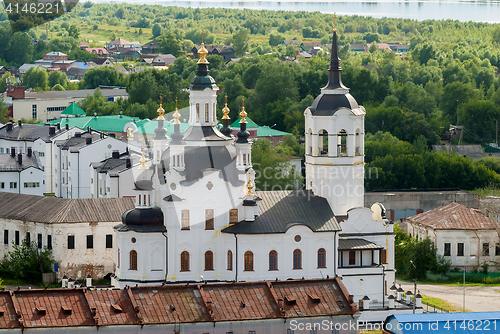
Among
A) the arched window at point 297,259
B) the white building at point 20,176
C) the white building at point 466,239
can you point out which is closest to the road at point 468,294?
the white building at point 466,239

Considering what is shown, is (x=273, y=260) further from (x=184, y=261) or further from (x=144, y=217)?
(x=144, y=217)

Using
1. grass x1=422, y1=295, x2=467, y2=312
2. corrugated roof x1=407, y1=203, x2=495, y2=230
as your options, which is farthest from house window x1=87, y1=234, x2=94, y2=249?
corrugated roof x1=407, y1=203, x2=495, y2=230

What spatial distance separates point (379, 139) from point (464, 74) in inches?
1829

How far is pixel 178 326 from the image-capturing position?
4469 centimetres

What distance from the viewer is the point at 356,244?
184 feet

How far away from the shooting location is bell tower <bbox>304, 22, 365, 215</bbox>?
2271 inches

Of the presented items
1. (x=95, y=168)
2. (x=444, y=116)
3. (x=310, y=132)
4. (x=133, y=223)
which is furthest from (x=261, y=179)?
(x=444, y=116)

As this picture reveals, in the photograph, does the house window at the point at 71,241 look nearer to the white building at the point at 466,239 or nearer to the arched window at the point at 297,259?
the arched window at the point at 297,259

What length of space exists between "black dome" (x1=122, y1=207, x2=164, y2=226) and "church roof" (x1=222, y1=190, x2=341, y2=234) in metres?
3.08

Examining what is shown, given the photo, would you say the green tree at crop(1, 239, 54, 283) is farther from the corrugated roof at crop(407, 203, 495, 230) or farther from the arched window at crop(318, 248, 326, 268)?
the corrugated roof at crop(407, 203, 495, 230)

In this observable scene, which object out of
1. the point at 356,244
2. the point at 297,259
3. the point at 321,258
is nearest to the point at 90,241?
the point at 297,259

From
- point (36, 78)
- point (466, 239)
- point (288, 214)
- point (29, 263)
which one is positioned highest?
point (288, 214)

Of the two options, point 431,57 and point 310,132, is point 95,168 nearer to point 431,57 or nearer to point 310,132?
point 310,132

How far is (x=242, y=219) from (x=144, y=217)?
4501 millimetres
